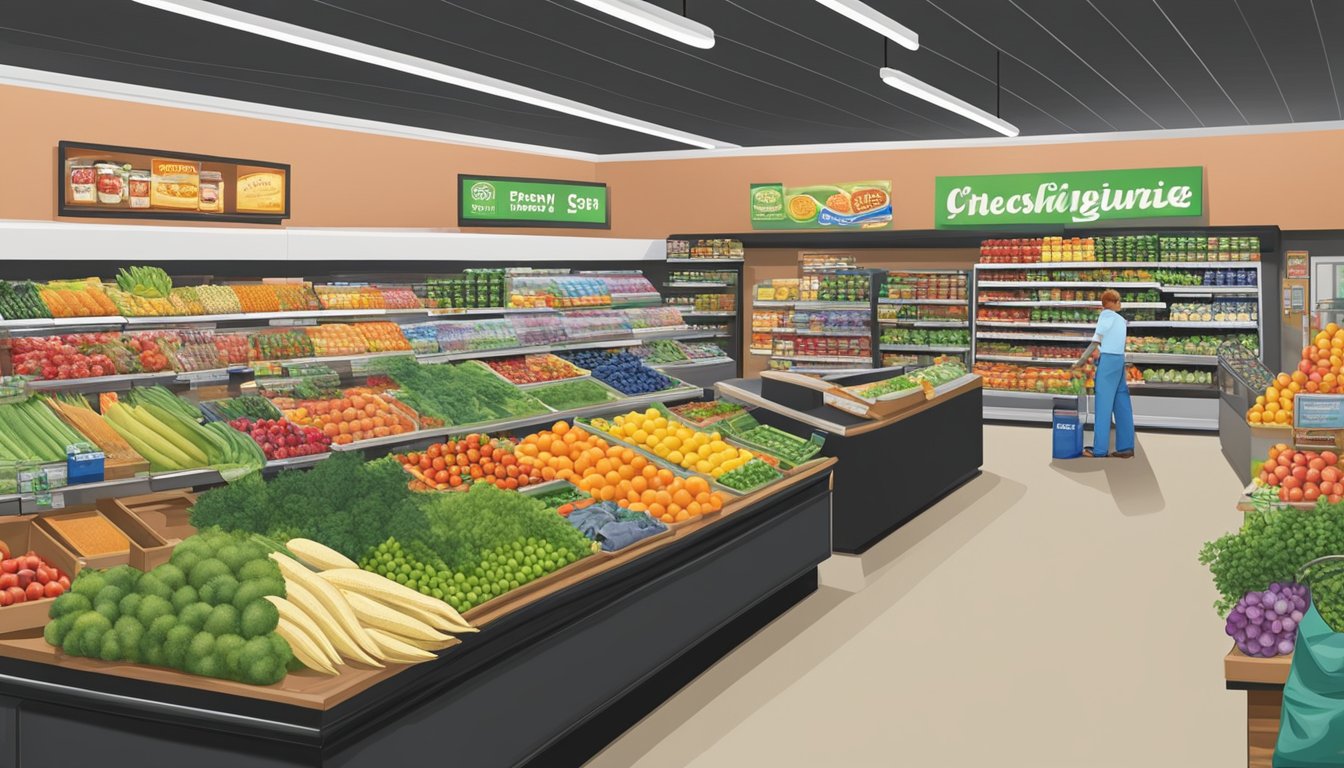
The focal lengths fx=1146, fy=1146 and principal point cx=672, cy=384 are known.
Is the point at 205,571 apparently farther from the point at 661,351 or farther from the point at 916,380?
the point at 661,351

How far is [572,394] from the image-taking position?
7.50 m

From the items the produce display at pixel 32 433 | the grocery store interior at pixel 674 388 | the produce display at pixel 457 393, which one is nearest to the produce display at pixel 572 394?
the grocery store interior at pixel 674 388

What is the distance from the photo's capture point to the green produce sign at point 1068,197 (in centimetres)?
1244

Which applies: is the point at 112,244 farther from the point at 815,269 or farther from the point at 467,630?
the point at 815,269

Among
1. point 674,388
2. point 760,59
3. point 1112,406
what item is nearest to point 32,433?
point 674,388

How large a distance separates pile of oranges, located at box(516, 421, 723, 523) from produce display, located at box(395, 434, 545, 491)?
0.07 meters

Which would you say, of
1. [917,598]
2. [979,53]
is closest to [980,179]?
[979,53]

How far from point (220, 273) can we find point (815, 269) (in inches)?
312

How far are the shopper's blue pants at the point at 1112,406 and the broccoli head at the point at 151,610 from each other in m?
8.83

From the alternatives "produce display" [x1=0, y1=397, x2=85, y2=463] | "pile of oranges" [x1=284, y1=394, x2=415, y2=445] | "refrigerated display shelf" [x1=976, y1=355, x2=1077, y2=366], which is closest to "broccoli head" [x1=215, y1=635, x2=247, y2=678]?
"produce display" [x1=0, y1=397, x2=85, y2=463]

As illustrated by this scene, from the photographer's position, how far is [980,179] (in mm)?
13477

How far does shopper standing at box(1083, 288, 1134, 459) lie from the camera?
33.0 ft

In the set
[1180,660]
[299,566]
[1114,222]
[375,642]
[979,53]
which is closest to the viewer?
[375,642]

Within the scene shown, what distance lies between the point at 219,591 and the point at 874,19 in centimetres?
553
